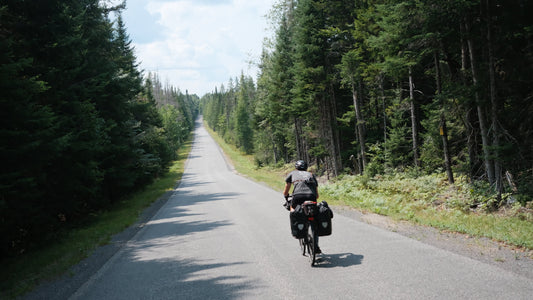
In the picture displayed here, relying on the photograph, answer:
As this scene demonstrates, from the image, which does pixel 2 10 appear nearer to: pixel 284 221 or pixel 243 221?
pixel 243 221

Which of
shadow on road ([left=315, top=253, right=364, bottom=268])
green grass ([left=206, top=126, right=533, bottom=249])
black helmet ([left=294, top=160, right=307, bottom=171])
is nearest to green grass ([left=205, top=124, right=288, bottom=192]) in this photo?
green grass ([left=206, top=126, right=533, bottom=249])

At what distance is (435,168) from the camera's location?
57.0 feet

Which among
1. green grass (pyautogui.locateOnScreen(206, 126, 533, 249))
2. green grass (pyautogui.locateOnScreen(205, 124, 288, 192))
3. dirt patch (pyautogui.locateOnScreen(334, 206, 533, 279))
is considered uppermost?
dirt patch (pyautogui.locateOnScreen(334, 206, 533, 279))

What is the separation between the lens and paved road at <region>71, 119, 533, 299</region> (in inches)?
181

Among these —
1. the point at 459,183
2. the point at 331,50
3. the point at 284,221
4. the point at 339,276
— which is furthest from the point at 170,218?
the point at 331,50

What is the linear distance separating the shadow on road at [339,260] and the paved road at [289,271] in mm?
18

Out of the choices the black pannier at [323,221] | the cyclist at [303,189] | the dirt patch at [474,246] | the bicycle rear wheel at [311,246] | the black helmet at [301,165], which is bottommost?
Result: the dirt patch at [474,246]

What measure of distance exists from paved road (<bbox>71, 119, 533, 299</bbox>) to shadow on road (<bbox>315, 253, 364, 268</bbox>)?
2cm

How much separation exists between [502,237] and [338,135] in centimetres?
2058

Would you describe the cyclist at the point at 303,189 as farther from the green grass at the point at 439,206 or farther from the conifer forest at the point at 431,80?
the conifer forest at the point at 431,80

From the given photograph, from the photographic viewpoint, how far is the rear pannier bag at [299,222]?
6155 mm

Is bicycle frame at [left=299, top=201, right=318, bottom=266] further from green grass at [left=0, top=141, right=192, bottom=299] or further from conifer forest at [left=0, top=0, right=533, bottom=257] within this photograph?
conifer forest at [left=0, top=0, right=533, bottom=257]

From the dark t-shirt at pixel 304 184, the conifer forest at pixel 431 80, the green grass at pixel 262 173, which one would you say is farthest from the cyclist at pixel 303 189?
the green grass at pixel 262 173

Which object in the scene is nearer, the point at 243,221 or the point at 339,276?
the point at 339,276
